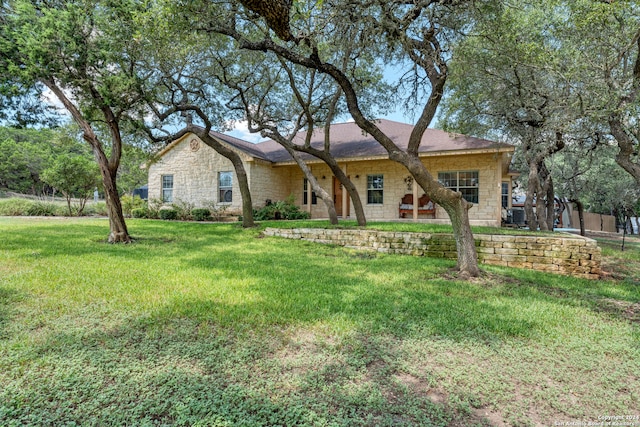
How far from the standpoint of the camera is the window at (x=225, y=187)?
52.3ft

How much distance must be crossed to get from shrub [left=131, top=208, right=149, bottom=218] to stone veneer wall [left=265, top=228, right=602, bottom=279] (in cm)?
1165

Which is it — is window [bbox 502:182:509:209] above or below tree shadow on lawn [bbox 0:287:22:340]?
above

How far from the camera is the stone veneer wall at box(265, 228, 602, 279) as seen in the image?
6410 mm

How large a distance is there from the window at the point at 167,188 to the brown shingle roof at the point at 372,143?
4.08 m

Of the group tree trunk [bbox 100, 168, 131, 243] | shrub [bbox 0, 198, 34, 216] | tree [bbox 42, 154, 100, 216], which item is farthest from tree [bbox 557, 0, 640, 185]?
shrub [bbox 0, 198, 34, 216]

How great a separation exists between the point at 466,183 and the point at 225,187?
36.5 ft

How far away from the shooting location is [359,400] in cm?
216

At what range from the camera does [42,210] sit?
1678cm

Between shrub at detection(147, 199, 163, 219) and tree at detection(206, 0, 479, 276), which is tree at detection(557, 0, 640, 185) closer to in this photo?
tree at detection(206, 0, 479, 276)

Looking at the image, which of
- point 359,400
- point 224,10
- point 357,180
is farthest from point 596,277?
point 357,180

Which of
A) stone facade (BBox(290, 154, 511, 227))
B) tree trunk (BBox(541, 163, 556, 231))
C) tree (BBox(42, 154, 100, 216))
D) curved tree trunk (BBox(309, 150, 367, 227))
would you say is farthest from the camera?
tree (BBox(42, 154, 100, 216))

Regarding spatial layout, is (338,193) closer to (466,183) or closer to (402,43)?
(466,183)

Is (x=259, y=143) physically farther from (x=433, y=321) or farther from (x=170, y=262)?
(x=433, y=321)

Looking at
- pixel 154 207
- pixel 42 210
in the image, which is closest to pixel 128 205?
pixel 154 207
